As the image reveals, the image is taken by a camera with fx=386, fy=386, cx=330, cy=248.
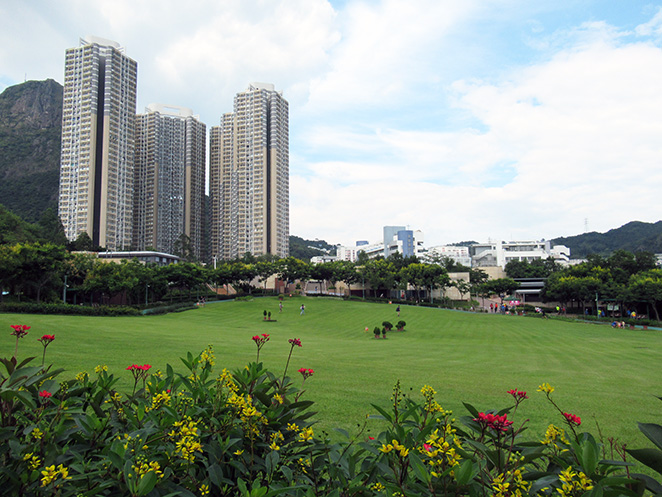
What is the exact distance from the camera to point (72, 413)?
2.61 metres

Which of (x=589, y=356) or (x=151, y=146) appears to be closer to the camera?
(x=589, y=356)

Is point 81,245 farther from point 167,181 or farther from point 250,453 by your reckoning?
point 250,453

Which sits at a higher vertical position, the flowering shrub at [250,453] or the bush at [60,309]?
the flowering shrub at [250,453]

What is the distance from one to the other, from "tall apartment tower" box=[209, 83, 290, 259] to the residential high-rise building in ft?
93.8

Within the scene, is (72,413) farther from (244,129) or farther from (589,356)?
(244,129)

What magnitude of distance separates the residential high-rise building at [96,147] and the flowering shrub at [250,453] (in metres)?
100

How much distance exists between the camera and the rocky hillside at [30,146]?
107m

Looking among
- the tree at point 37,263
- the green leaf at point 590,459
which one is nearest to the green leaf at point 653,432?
the green leaf at point 590,459

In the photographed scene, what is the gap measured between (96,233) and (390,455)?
105 metres

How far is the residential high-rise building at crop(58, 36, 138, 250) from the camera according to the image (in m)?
91.2

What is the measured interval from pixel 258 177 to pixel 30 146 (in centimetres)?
7688

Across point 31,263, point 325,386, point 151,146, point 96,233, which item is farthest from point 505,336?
point 151,146

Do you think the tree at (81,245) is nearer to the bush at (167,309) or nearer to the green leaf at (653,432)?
the bush at (167,309)

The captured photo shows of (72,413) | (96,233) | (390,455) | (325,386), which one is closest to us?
(390,455)
